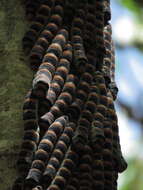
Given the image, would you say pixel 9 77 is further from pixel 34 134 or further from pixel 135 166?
pixel 135 166

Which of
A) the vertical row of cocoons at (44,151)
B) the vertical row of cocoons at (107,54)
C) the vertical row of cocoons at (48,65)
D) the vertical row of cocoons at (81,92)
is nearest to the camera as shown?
the vertical row of cocoons at (44,151)

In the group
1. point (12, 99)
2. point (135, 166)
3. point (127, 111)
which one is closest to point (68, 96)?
point (12, 99)

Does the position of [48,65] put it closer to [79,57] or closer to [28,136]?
[79,57]

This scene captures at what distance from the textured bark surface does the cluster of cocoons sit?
0.14 ft

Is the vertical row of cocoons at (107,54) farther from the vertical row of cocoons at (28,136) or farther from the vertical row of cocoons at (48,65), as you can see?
the vertical row of cocoons at (28,136)

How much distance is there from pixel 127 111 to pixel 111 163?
2.54 meters

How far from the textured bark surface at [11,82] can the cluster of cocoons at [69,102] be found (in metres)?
0.04

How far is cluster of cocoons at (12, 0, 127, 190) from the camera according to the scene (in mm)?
3164

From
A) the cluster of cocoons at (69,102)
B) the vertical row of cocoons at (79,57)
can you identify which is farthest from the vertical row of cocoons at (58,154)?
the vertical row of cocoons at (79,57)

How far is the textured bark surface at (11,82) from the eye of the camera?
3193 millimetres

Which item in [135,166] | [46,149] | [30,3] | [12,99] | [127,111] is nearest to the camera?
[46,149]

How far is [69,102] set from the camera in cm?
337

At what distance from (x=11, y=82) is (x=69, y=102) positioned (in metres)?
0.29

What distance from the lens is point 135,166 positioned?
24.6 ft
